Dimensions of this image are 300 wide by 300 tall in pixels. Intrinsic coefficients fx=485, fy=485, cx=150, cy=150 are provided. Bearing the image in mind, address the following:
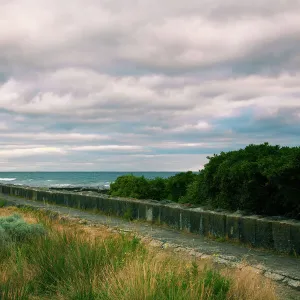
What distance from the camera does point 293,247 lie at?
7184mm

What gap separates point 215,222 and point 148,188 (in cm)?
755

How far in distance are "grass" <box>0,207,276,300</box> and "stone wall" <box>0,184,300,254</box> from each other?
174 cm

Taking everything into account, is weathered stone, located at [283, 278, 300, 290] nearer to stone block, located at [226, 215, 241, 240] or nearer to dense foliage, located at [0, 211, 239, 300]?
dense foliage, located at [0, 211, 239, 300]

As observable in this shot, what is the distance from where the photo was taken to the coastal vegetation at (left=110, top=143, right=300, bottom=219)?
8.02 metres

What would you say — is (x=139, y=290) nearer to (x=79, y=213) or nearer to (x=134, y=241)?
(x=134, y=241)

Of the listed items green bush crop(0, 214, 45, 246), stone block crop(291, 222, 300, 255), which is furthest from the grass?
stone block crop(291, 222, 300, 255)

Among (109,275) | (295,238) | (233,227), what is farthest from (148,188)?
(109,275)

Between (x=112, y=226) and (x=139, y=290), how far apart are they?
18.8 feet

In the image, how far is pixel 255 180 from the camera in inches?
337

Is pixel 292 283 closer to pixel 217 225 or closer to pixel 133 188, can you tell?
pixel 217 225

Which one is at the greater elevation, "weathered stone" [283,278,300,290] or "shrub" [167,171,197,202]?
"shrub" [167,171,197,202]

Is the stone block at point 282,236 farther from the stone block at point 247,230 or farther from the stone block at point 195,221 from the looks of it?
the stone block at point 195,221

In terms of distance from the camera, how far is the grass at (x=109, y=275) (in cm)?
468

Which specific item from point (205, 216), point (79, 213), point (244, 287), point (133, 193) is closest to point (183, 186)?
point (133, 193)
